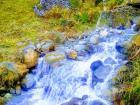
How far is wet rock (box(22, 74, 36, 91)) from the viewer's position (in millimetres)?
8820

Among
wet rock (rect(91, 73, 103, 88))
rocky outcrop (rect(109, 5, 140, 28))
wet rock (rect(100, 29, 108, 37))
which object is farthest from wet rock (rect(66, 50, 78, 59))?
rocky outcrop (rect(109, 5, 140, 28))

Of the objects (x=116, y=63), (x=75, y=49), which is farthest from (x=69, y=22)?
(x=116, y=63)

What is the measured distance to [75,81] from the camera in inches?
335

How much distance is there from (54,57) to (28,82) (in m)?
0.86

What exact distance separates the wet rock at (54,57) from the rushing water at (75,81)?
0.11 meters

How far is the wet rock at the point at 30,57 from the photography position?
9.18 metres

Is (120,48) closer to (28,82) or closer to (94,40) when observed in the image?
(94,40)

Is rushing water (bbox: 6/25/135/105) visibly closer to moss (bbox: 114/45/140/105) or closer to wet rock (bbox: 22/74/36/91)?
wet rock (bbox: 22/74/36/91)

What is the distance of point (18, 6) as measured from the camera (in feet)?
42.8

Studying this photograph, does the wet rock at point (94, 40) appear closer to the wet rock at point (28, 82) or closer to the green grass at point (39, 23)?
the green grass at point (39, 23)

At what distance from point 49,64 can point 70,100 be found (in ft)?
4.16

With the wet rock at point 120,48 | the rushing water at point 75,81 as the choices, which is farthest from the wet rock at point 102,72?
the wet rock at point 120,48

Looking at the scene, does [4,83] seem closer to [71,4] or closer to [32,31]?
[32,31]

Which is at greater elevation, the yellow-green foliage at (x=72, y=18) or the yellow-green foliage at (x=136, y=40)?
the yellow-green foliage at (x=72, y=18)
